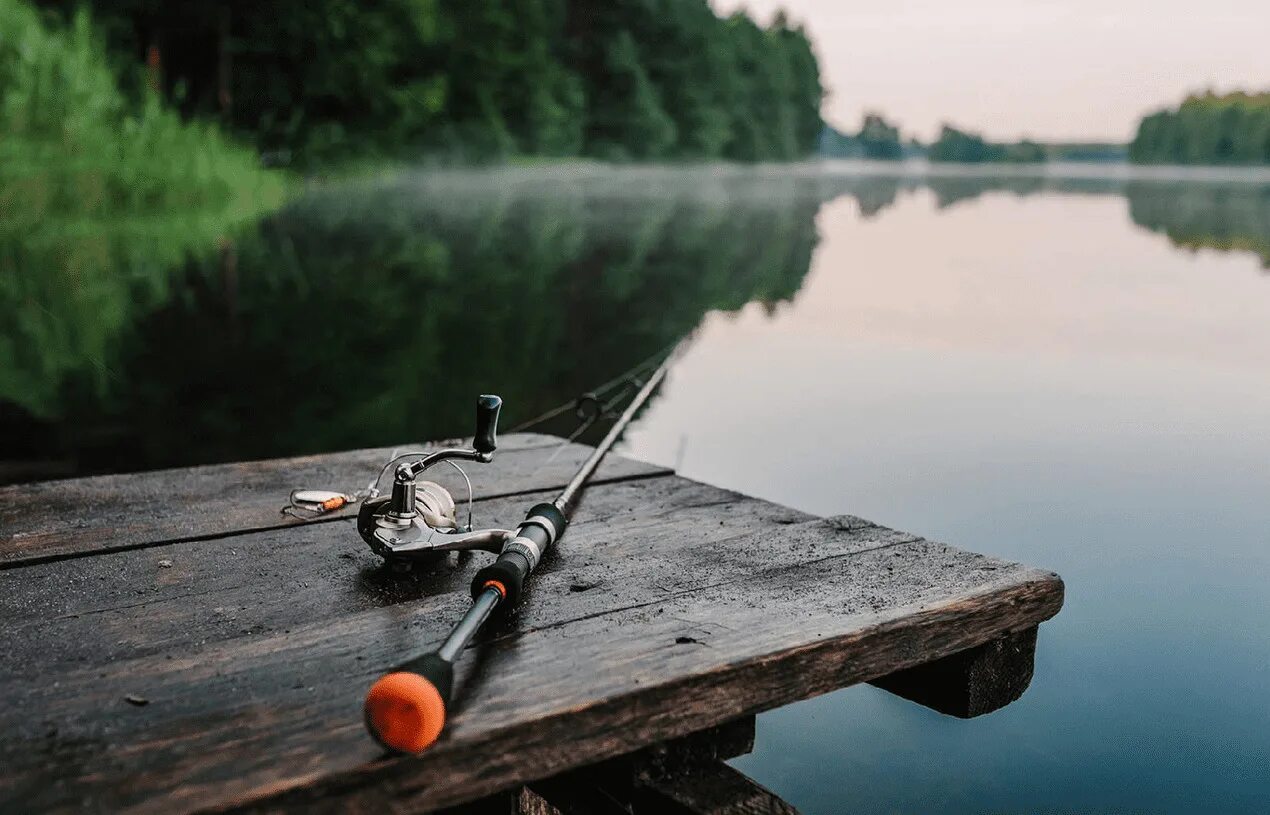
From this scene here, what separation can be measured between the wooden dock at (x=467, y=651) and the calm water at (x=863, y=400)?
0.73 meters

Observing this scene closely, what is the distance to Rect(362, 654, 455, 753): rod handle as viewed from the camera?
1.60 metres

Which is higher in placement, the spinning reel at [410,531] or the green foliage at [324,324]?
the spinning reel at [410,531]

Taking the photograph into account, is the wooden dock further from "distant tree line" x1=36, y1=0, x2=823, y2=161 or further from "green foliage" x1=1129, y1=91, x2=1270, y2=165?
"green foliage" x1=1129, y1=91, x2=1270, y2=165

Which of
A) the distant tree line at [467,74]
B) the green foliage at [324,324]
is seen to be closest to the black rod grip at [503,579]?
the green foliage at [324,324]

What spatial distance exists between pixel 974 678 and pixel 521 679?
3.17 ft

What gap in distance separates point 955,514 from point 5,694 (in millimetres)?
4263

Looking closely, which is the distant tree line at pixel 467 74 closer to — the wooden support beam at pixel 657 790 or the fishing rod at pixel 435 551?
the fishing rod at pixel 435 551

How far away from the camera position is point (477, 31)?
41719mm

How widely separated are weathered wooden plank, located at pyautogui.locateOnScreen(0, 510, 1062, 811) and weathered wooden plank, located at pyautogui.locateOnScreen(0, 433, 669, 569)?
0.65 m

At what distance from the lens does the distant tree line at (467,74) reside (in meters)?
28.7

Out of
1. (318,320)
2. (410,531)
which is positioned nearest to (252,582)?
(410,531)

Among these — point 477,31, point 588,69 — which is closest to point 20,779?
point 477,31

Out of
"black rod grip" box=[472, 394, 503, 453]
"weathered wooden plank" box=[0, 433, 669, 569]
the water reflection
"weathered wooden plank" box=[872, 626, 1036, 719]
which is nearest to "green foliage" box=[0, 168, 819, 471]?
the water reflection

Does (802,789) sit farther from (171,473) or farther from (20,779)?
(20,779)
